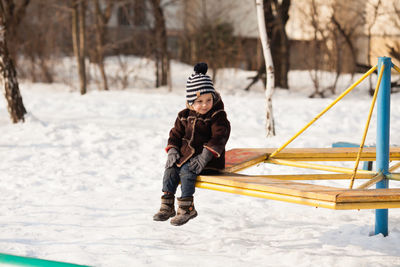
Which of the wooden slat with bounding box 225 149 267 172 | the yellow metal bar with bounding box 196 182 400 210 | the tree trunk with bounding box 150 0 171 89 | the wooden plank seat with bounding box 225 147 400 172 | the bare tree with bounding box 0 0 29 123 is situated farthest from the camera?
the tree trunk with bounding box 150 0 171 89

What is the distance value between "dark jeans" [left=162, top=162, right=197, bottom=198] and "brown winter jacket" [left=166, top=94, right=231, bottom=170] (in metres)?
0.05

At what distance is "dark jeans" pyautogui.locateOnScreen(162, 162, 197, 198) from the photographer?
3576 millimetres

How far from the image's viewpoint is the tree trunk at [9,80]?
8.42m

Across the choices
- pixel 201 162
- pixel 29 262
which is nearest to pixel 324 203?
pixel 201 162

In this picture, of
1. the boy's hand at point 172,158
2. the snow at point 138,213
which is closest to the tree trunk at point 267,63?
the snow at point 138,213

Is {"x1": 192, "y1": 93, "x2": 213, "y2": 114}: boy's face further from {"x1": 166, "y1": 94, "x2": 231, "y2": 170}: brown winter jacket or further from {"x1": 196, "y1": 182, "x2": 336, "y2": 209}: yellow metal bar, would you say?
{"x1": 196, "y1": 182, "x2": 336, "y2": 209}: yellow metal bar

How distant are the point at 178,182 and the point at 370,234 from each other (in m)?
1.56

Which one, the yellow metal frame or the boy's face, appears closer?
the yellow metal frame

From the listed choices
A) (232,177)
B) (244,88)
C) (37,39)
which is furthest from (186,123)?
(37,39)

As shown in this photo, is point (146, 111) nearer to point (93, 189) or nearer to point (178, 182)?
point (93, 189)

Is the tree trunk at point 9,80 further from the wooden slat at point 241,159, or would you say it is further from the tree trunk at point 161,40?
the tree trunk at point 161,40

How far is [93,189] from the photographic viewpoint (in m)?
5.44

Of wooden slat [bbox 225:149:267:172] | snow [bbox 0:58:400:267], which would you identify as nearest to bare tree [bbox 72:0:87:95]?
snow [bbox 0:58:400:267]

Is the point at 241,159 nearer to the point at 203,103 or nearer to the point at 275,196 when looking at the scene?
the point at 203,103
